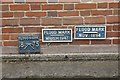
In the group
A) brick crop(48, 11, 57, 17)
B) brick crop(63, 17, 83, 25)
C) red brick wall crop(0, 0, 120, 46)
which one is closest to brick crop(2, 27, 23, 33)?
red brick wall crop(0, 0, 120, 46)

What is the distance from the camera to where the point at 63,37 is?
6070 mm

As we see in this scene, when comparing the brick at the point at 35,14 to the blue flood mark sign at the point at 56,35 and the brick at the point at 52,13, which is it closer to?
the brick at the point at 52,13

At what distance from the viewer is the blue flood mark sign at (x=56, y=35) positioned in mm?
6051

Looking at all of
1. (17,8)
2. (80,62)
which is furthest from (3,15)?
(80,62)

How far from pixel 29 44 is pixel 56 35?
39 centimetres

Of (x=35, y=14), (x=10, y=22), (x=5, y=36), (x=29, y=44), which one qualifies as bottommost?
(x=29, y=44)

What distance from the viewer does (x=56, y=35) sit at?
6.07 m

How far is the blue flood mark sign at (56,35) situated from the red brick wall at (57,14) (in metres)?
0.06

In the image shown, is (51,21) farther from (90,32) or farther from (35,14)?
(90,32)

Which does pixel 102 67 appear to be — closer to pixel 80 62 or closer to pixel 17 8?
pixel 80 62

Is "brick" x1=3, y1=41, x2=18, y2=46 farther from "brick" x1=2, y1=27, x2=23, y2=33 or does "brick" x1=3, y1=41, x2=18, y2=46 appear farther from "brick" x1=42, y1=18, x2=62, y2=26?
"brick" x1=42, y1=18, x2=62, y2=26

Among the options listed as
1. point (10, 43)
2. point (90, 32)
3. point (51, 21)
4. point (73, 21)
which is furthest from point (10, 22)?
point (90, 32)

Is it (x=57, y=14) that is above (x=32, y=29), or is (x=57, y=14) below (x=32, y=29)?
above

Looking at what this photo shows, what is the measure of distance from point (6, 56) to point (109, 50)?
1387mm
